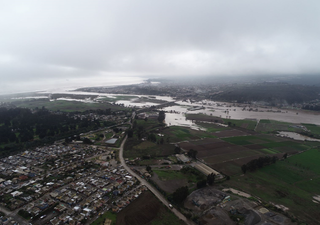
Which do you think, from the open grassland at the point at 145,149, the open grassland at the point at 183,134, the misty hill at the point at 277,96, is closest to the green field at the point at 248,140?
the open grassland at the point at 183,134

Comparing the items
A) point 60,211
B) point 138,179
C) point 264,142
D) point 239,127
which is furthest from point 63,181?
point 239,127

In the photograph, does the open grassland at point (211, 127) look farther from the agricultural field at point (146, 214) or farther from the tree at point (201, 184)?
the agricultural field at point (146, 214)

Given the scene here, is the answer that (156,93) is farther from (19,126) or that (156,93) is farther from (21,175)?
(21,175)

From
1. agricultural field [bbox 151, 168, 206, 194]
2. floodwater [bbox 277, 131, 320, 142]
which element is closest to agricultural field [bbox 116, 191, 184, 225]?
agricultural field [bbox 151, 168, 206, 194]

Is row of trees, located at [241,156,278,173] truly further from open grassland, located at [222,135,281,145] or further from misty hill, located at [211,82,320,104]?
misty hill, located at [211,82,320,104]

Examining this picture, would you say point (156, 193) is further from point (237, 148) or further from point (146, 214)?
point (237, 148)
